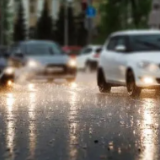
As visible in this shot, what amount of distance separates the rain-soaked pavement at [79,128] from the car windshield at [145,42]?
1.30 metres

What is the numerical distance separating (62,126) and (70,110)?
3097 millimetres

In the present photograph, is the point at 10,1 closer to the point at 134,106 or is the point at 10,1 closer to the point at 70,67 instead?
the point at 70,67

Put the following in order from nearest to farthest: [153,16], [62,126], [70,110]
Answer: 1. [62,126]
2. [70,110]
3. [153,16]

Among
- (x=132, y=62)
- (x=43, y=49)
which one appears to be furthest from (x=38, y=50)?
(x=132, y=62)

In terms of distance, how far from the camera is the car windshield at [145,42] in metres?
20.4

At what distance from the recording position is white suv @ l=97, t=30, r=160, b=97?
19.4 metres

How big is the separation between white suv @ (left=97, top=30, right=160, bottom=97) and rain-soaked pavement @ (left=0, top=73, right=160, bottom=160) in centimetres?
47

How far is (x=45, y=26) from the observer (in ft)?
379

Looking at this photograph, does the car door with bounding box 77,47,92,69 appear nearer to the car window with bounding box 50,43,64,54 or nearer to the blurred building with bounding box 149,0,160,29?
the blurred building with bounding box 149,0,160,29

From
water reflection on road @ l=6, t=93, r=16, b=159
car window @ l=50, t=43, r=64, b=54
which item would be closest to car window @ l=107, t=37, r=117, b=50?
water reflection on road @ l=6, t=93, r=16, b=159

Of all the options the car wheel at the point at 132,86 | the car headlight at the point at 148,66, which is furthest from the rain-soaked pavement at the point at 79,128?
the car headlight at the point at 148,66

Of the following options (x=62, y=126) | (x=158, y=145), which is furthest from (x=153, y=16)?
(x=158, y=145)

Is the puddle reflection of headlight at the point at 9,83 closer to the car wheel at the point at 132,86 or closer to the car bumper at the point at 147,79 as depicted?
the car wheel at the point at 132,86

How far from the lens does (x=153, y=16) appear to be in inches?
1426
